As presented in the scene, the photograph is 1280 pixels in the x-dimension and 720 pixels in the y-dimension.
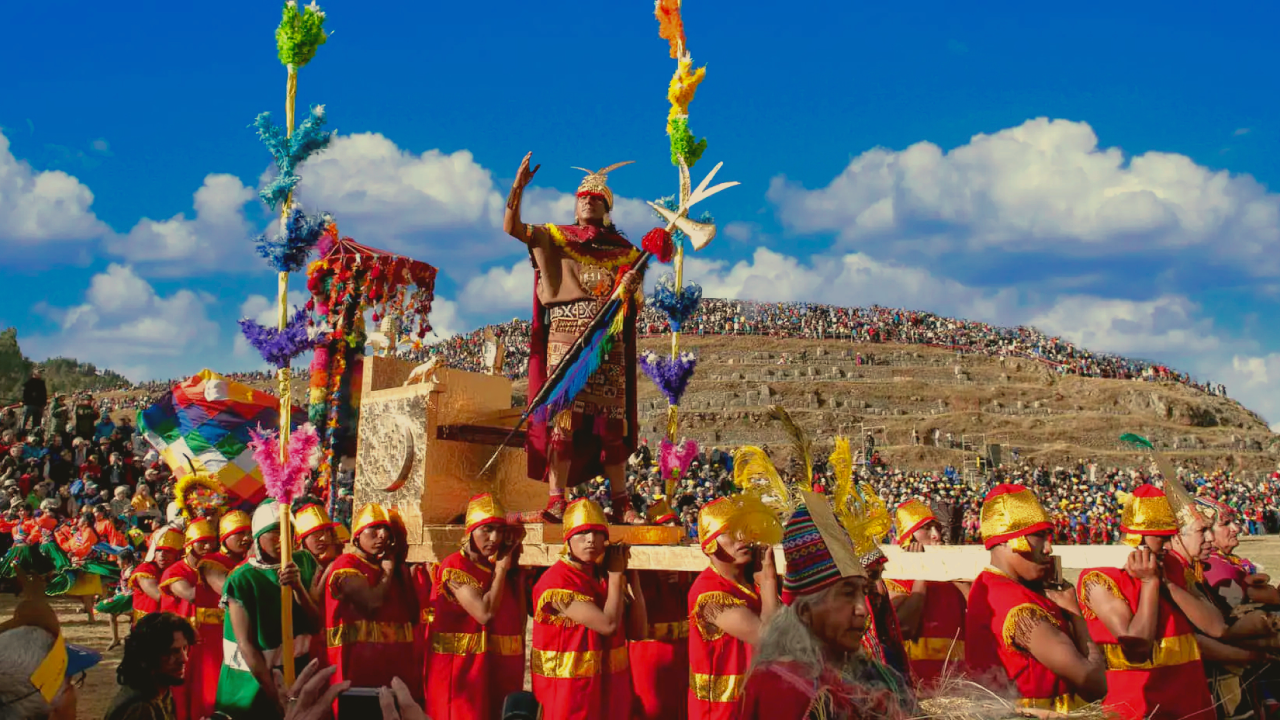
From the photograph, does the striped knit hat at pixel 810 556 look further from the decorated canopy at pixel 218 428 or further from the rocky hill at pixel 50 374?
the rocky hill at pixel 50 374

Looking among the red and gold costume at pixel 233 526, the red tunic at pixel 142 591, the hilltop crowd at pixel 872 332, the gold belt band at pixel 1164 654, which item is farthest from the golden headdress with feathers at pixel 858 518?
the hilltop crowd at pixel 872 332

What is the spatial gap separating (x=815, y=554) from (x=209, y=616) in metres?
5.45

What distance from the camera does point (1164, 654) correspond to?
4.52 meters

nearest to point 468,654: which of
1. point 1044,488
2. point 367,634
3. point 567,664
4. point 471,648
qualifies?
point 471,648

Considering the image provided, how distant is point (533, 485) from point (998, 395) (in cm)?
5200

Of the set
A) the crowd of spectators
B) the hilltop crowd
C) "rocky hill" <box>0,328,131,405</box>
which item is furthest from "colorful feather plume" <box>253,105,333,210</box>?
the hilltop crowd

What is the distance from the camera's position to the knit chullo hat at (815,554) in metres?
2.75

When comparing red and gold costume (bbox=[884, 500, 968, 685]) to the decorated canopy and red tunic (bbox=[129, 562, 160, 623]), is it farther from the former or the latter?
the decorated canopy

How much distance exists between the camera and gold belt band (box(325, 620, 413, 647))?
546 cm

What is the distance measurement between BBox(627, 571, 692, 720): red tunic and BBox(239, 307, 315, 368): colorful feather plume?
297 centimetres

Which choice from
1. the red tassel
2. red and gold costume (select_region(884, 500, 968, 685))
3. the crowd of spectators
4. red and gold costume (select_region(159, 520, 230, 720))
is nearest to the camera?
red and gold costume (select_region(884, 500, 968, 685))

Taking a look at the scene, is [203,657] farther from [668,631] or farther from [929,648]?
[929,648]

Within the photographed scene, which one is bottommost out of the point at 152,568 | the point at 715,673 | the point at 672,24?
the point at 715,673

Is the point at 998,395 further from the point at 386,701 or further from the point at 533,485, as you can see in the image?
the point at 386,701
